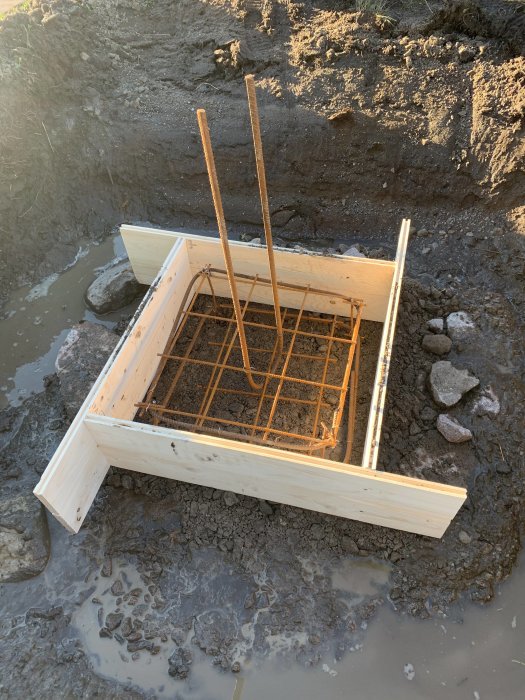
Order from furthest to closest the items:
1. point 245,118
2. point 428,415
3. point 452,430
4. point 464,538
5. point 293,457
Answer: point 245,118
point 428,415
point 452,430
point 464,538
point 293,457

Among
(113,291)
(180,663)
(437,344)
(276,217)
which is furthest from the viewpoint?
(276,217)

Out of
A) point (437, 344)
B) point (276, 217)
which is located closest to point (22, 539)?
point (437, 344)

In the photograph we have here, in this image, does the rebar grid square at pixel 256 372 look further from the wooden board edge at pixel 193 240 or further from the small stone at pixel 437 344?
the small stone at pixel 437 344

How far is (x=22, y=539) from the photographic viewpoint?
2857 mm

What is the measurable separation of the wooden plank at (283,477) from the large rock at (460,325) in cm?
146

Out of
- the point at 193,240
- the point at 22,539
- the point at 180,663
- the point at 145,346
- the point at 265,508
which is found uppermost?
the point at 193,240

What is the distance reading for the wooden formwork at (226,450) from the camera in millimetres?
2434

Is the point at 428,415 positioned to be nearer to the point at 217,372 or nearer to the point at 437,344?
the point at 437,344

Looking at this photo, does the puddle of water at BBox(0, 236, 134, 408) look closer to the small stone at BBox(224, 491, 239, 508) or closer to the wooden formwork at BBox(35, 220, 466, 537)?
the wooden formwork at BBox(35, 220, 466, 537)

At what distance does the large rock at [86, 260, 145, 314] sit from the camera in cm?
405

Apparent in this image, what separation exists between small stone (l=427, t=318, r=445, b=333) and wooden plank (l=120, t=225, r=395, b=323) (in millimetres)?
338

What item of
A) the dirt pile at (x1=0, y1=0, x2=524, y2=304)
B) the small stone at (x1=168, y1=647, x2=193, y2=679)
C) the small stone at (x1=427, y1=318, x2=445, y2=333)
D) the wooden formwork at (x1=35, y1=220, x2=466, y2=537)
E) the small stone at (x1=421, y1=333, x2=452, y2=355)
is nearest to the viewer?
the wooden formwork at (x1=35, y1=220, x2=466, y2=537)

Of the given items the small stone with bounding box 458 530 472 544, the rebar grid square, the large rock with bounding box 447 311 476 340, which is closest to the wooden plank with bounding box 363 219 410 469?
the rebar grid square

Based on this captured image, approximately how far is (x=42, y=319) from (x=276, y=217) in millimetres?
2212
